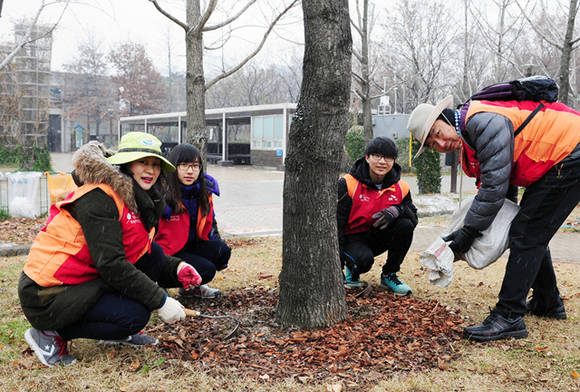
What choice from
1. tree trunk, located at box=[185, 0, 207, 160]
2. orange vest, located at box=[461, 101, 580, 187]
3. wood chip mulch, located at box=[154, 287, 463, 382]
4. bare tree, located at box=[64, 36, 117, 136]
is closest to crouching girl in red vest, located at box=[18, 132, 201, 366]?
wood chip mulch, located at box=[154, 287, 463, 382]

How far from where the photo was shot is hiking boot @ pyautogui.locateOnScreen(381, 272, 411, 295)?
4.12 m

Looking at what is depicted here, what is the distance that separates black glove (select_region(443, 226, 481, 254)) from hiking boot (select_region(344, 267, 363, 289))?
130 cm

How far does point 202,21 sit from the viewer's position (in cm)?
581

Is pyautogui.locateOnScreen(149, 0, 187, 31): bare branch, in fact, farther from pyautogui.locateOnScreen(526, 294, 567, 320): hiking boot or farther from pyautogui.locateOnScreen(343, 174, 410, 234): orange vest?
pyautogui.locateOnScreen(526, 294, 567, 320): hiking boot

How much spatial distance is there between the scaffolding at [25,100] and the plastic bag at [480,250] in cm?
2046

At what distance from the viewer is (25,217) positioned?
836 cm

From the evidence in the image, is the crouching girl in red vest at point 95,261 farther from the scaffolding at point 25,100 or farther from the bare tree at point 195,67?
the scaffolding at point 25,100

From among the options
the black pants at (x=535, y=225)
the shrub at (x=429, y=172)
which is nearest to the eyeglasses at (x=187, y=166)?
the black pants at (x=535, y=225)

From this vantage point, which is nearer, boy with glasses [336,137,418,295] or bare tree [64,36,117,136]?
Answer: boy with glasses [336,137,418,295]

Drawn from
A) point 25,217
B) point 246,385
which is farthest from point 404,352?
point 25,217

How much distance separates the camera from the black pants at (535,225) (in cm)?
297

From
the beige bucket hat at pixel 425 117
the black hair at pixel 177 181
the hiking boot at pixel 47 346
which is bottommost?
the hiking boot at pixel 47 346

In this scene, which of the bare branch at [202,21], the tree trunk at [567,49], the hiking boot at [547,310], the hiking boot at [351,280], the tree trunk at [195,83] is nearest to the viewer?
the hiking boot at [547,310]

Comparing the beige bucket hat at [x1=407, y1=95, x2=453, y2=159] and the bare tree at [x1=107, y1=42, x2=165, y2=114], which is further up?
the bare tree at [x1=107, y1=42, x2=165, y2=114]
